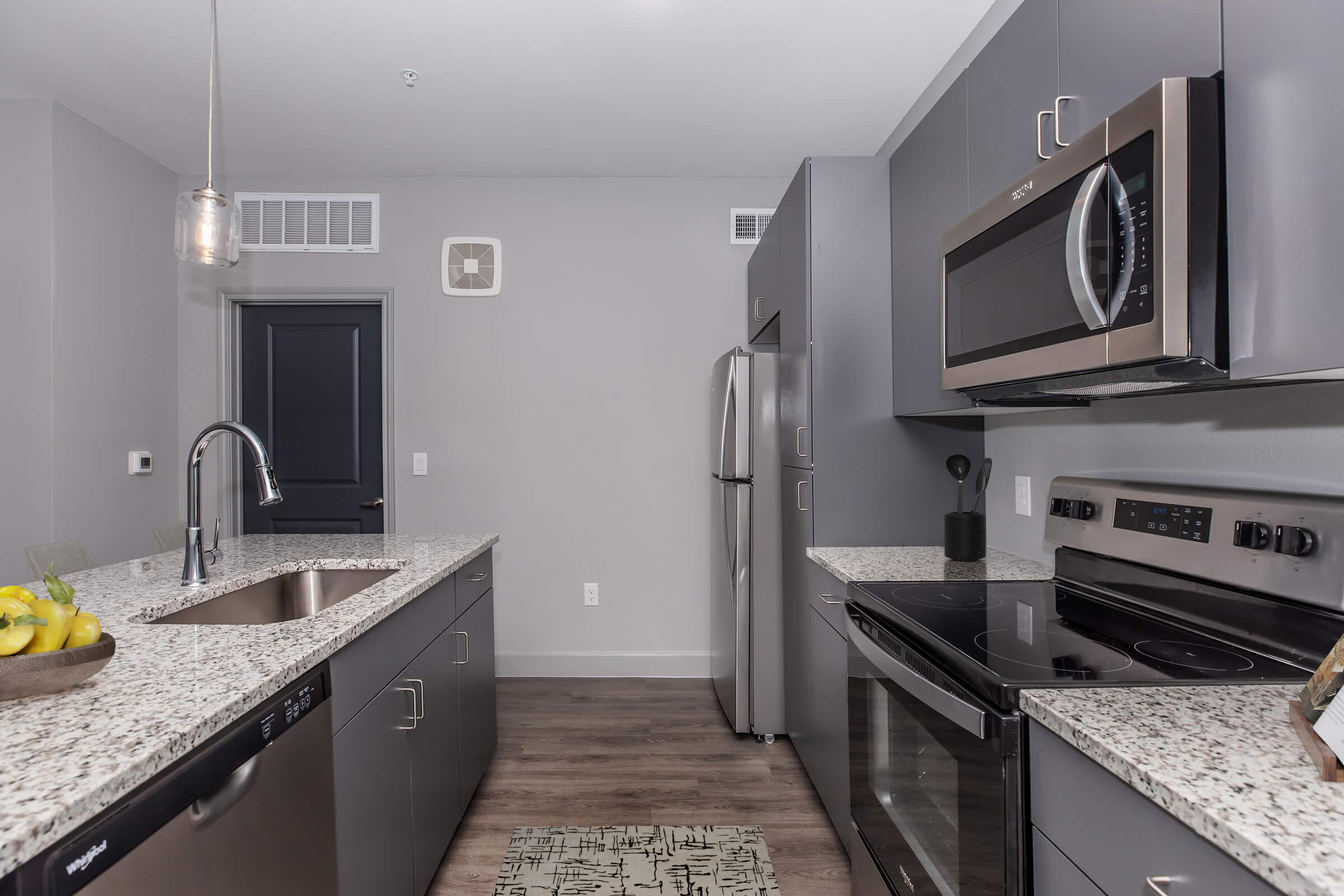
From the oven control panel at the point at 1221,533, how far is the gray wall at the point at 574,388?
2236mm

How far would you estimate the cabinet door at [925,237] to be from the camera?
1.75 metres

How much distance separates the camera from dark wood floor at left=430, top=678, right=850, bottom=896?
1.98 metres

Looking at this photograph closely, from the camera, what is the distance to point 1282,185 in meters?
0.88

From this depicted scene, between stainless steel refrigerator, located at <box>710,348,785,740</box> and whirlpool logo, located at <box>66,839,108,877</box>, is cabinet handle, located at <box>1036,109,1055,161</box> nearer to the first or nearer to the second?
stainless steel refrigerator, located at <box>710,348,785,740</box>

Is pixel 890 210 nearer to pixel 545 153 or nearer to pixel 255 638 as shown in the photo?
pixel 545 153

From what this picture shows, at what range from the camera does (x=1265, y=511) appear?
112 cm

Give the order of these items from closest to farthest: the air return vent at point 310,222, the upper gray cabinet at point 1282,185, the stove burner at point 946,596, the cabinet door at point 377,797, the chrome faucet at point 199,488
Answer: the upper gray cabinet at point 1282,185 → the cabinet door at point 377,797 → the stove burner at point 946,596 → the chrome faucet at point 199,488 → the air return vent at point 310,222

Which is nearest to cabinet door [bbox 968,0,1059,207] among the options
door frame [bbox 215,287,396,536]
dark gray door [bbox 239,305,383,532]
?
door frame [bbox 215,287,396,536]

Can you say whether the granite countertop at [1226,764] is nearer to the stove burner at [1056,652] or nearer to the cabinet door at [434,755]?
the stove burner at [1056,652]

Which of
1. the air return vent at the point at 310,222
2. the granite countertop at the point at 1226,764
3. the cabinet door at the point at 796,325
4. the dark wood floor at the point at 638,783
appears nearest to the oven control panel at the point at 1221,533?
the granite countertop at the point at 1226,764

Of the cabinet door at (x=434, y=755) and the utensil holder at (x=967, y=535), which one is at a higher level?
the utensil holder at (x=967, y=535)

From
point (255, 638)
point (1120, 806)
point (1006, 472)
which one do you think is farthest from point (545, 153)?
point (1120, 806)

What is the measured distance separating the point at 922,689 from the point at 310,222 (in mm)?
3719

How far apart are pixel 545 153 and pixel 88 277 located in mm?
2113
